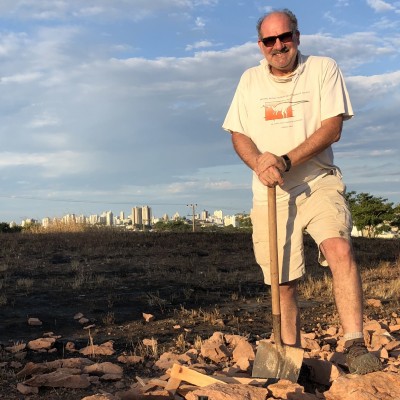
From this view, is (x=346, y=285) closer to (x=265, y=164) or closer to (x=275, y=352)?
(x=275, y=352)

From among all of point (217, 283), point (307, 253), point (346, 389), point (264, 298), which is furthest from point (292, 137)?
point (307, 253)

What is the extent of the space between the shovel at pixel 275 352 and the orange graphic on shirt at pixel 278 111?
0.50m

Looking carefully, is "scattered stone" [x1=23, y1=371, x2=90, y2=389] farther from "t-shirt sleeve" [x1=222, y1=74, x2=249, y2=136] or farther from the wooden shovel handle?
"t-shirt sleeve" [x1=222, y1=74, x2=249, y2=136]

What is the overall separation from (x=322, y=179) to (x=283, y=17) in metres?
1.08

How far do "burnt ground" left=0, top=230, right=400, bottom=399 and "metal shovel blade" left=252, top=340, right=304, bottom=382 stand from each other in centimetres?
116

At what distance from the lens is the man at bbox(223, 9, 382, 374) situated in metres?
3.83

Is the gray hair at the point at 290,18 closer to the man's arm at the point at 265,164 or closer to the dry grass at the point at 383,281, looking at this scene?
the man's arm at the point at 265,164

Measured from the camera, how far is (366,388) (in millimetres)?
3125

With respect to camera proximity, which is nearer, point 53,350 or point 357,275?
point 357,275

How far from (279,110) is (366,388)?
1835 mm

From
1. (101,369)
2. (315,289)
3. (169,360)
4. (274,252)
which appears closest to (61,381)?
(101,369)

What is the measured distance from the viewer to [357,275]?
3.83 metres

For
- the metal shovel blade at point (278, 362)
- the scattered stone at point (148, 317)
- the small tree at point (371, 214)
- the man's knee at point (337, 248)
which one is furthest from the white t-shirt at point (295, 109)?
the small tree at point (371, 214)

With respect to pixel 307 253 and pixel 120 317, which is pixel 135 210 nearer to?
pixel 307 253
